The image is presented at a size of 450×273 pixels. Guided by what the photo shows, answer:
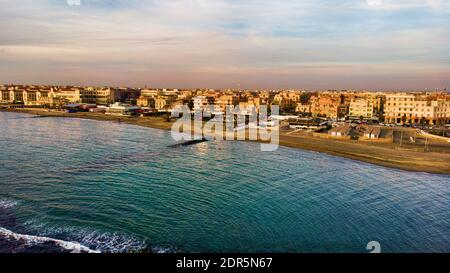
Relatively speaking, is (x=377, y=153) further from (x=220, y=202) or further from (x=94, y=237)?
(x=94, y=237)

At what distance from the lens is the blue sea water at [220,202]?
50.0 feet

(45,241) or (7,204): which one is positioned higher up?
(7,204)

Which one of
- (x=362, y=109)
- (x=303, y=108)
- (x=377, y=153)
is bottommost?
(x=377, y=153)

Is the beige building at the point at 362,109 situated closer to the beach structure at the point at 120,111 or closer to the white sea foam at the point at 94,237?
the beach structure at the point at 120,111

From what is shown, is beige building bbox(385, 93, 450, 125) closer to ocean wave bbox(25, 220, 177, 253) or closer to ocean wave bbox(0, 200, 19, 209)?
ocean wave bbox(25, 220, 177, 253)

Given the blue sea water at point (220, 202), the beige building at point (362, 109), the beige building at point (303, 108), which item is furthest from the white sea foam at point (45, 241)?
the beige building at point (303, 108)

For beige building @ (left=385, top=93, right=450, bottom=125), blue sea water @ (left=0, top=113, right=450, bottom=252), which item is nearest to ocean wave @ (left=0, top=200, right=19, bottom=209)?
blue sea water @ (left=0, top=113, right=450, bottom=252)

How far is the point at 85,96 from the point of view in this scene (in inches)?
4072

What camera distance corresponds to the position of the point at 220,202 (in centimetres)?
1986

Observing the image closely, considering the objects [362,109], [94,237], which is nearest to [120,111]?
[362,109]

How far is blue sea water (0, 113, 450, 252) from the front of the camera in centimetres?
1523

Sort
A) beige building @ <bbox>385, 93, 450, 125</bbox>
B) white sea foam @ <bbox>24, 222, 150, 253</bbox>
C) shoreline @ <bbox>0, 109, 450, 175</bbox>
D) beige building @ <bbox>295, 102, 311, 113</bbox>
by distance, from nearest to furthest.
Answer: white sea foam @ <bbox>24, 222, 150, 253</bbox>
shoreline @ <bbox>0, 109, 450, 175</bbox>
beige building @ <bbox>385, 93, 450, 125</bbox>
beige building @ <bbox>295, 102, 311, 113</bbox>
